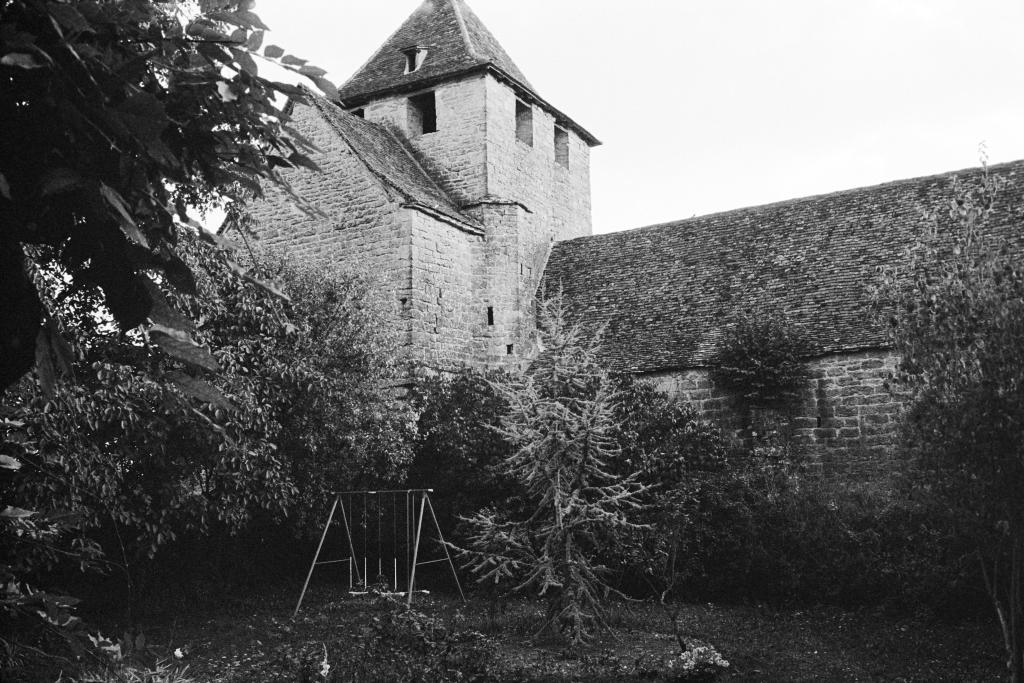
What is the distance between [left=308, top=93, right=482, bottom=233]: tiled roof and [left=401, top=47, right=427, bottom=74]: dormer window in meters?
1.89

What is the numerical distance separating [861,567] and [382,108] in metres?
16.5

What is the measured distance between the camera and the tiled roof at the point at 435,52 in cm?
2200

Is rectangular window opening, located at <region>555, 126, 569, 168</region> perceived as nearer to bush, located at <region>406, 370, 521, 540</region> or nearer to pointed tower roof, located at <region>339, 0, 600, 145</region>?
pointed tower roof, located at <region>339, 0, 600, 145</region>

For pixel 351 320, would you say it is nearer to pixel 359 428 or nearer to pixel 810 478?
pixel 359 428

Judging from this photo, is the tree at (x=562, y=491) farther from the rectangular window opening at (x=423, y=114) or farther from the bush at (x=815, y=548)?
the rectangular window opening at (x=423, y=114)

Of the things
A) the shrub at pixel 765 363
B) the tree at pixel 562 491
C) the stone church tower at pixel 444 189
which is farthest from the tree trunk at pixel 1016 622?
the stone church tower at pixel 444 189

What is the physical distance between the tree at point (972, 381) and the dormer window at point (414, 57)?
55.0 ft

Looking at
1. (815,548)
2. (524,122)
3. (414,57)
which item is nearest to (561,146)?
(524,122)

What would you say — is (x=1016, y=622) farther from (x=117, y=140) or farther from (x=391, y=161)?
(x=391, y=161)

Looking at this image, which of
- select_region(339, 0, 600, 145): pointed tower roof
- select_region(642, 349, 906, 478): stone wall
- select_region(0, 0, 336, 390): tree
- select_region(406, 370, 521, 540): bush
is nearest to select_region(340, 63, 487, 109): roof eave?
select_region(339, 0, 600, 145): pointed tower roof

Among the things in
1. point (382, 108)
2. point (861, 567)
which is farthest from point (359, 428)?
point (382, 108)

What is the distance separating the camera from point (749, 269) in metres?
19.3

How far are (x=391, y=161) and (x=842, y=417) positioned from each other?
1154cm

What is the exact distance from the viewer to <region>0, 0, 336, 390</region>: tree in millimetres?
1868
